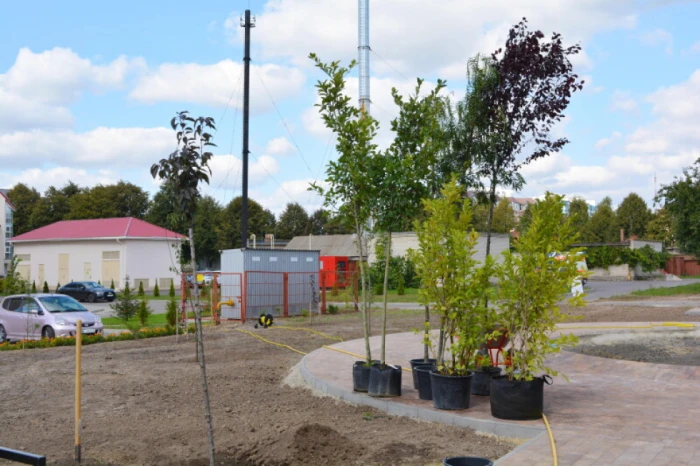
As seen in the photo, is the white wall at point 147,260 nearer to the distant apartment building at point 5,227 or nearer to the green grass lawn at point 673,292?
the distant apartment building at point 5,227

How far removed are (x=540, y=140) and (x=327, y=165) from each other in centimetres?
446

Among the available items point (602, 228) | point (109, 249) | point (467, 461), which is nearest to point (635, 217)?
point (602, 228)

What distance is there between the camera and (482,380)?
8758 millimetres

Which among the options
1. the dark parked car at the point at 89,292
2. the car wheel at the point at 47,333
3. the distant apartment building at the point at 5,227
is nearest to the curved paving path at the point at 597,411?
the car wheel at the point at 47,333

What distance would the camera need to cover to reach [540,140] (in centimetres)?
1176

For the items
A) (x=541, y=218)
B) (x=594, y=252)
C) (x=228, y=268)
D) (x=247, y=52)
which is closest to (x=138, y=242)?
(x=247, y=52)

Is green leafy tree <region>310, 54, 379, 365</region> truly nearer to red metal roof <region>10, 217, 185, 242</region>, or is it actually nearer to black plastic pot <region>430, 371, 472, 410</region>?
black plastic pot <region>430, 371, 472, 410</region>

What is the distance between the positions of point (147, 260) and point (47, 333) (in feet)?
118

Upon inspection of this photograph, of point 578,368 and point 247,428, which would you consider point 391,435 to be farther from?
point 578,368

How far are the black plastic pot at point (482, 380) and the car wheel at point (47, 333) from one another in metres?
13.3

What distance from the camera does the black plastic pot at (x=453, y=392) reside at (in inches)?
308

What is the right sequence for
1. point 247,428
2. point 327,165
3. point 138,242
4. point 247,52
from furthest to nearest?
point 138,242, point 247,52, point 327,165, point 247,428

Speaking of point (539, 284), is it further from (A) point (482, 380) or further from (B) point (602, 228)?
(B) point (602, 228)

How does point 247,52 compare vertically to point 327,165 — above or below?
above
